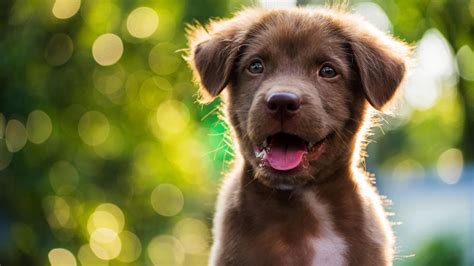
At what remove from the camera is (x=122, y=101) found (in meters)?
20.1

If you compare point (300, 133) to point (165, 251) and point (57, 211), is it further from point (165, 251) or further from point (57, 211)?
point (165, 251)

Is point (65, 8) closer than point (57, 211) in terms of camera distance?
No

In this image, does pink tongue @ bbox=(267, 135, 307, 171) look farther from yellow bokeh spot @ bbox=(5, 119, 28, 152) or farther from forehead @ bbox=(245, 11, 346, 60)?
yellow bokeh spot @ bbox=(5, 119, 28, 152)

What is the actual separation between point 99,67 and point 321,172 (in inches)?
563

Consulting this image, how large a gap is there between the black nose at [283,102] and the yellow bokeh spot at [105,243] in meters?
14.1

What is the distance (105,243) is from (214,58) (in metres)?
14.0

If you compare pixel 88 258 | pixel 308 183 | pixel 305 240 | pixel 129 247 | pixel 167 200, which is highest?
pixel 308 183

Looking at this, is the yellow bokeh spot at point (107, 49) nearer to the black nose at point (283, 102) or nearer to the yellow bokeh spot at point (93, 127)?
the yellow bokeh spot at point (93, 127)

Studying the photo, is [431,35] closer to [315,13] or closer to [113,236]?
[113,236]

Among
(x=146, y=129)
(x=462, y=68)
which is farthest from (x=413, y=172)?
(x=146, y=129)

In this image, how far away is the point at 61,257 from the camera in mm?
18297

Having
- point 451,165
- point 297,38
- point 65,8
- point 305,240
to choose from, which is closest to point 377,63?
point 297,38

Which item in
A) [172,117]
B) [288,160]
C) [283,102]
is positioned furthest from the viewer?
[172,117]

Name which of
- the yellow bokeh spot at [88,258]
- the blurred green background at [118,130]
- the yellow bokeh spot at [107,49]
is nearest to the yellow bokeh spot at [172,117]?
the blurred green background at [118,130]
